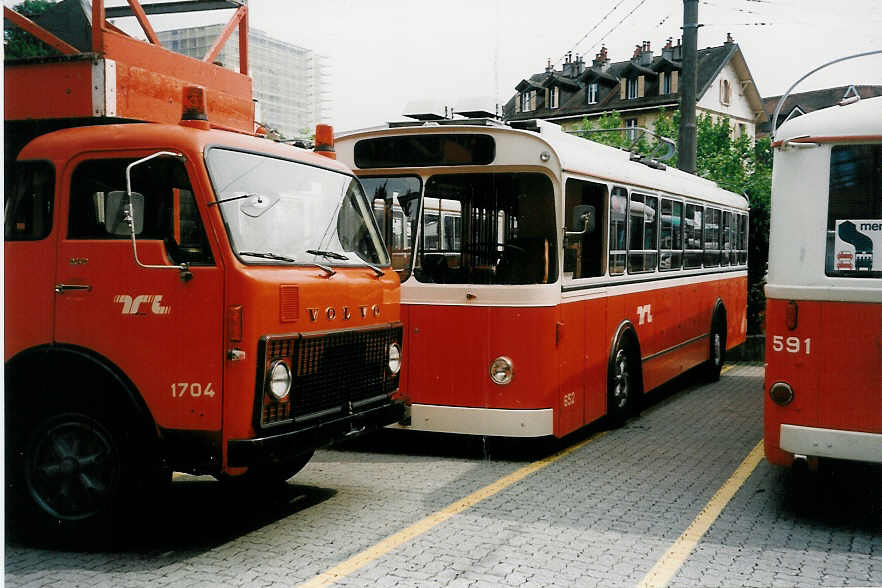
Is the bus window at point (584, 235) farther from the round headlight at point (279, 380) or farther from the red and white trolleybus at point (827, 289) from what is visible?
the round headlight at point (279, 380)

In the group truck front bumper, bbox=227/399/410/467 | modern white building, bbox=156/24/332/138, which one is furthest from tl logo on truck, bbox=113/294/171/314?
modern white building, bbox=156/24/332/138

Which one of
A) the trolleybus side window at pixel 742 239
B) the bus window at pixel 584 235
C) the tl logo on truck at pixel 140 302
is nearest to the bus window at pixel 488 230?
the bus window at pixel 584 235

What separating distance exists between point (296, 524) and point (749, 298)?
536 inches

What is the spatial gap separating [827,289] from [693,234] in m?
6.87

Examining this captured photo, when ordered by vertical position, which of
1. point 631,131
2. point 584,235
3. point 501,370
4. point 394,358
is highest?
point 631,131

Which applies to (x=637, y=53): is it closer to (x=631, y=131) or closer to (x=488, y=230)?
(x=631, y=131)

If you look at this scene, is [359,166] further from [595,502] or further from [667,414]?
[667,414]

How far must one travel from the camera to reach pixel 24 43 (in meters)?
5.86

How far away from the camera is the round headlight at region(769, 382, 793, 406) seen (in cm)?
654

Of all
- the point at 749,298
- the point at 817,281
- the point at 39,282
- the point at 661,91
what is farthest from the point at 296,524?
the point at 661,91

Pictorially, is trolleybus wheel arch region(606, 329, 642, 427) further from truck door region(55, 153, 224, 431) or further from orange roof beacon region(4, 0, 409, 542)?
truck door region(55, 153, 224, 431)

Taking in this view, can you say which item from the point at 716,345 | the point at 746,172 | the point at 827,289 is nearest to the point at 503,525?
the point at 827,289

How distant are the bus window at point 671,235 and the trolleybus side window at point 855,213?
5096 millimetres

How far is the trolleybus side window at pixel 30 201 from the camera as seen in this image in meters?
5.98
